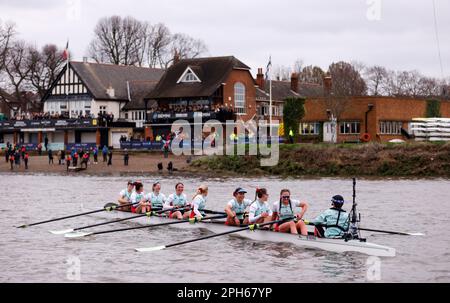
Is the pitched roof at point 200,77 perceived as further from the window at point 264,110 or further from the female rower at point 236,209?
the female rower at point 236,209

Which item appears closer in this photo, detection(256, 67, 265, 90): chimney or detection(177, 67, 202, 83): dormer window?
detection(177, 67, 202, 83): dormer window

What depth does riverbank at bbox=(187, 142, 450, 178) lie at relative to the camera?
54.1m

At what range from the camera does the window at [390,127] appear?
243 ft

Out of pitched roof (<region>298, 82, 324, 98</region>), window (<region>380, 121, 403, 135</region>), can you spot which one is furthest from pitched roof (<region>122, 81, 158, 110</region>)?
window (<region>380, 121, 403, 135</region>)

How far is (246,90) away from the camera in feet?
275

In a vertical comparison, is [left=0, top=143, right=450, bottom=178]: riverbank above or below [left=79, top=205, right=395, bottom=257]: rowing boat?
above

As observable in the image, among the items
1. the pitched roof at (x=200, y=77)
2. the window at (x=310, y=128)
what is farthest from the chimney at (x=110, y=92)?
the window at (x=310, y=128)

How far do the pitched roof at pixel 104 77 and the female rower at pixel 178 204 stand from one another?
61.3 meters

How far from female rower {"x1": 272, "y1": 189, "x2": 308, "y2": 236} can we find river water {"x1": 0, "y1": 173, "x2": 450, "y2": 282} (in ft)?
1.80

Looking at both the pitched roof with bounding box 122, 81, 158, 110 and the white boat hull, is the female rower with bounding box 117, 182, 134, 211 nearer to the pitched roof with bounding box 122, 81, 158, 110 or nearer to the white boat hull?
the white boat hull

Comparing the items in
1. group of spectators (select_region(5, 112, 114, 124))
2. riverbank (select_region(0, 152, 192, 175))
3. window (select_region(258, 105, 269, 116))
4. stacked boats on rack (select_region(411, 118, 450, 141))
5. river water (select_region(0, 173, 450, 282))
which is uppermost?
window (select_region(258, 105, 269, 116))
